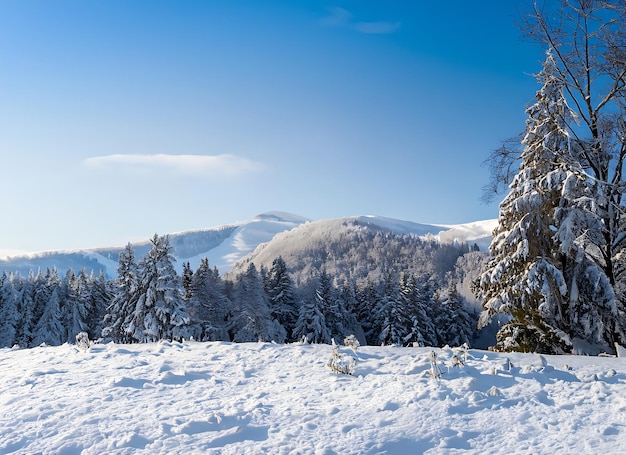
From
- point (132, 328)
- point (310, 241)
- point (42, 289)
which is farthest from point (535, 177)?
point (310, 241)

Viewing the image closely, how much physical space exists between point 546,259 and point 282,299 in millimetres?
40504

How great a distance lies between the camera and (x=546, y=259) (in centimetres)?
1280

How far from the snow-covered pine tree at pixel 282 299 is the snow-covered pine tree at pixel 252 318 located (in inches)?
187

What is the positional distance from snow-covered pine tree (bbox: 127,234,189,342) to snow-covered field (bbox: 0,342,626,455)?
2235 centimetres

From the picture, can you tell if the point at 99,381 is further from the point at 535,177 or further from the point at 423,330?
the point at 423,330

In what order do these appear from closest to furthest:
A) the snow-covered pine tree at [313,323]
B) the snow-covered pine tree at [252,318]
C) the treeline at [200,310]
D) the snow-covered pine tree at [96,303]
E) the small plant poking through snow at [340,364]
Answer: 1. the small plant poking through snow at [340,364]
2. the treeline at [200,310]
3. the snow-covered pine tree at [252,318]
4. the snow-covered pine tree at [313,323]
5. the snow-covered pine tree at [96,303]

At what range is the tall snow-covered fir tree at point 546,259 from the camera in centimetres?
1202

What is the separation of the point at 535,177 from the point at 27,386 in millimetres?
12733

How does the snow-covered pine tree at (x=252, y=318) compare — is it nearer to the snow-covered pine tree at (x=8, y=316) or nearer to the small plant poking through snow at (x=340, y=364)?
the snow-covered pine tree at (x=8, y=316)

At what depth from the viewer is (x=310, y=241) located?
194m

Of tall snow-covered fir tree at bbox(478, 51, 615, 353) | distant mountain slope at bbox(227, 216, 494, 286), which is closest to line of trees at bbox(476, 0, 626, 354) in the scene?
tall snow-covered fir tree at bbox(478, 51, 615, 353)

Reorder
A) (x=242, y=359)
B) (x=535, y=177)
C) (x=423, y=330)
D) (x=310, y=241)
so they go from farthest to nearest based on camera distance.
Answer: (x=310, y=241)
(x=423, y=330)
(x=535, y=177)
(x=242, y=359)

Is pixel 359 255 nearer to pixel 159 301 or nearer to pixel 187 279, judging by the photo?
pixel 187 279

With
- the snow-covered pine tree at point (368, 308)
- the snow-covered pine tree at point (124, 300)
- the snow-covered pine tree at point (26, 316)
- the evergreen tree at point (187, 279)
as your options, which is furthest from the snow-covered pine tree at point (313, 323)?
the snow-covered pine tree at point (26, 316)
